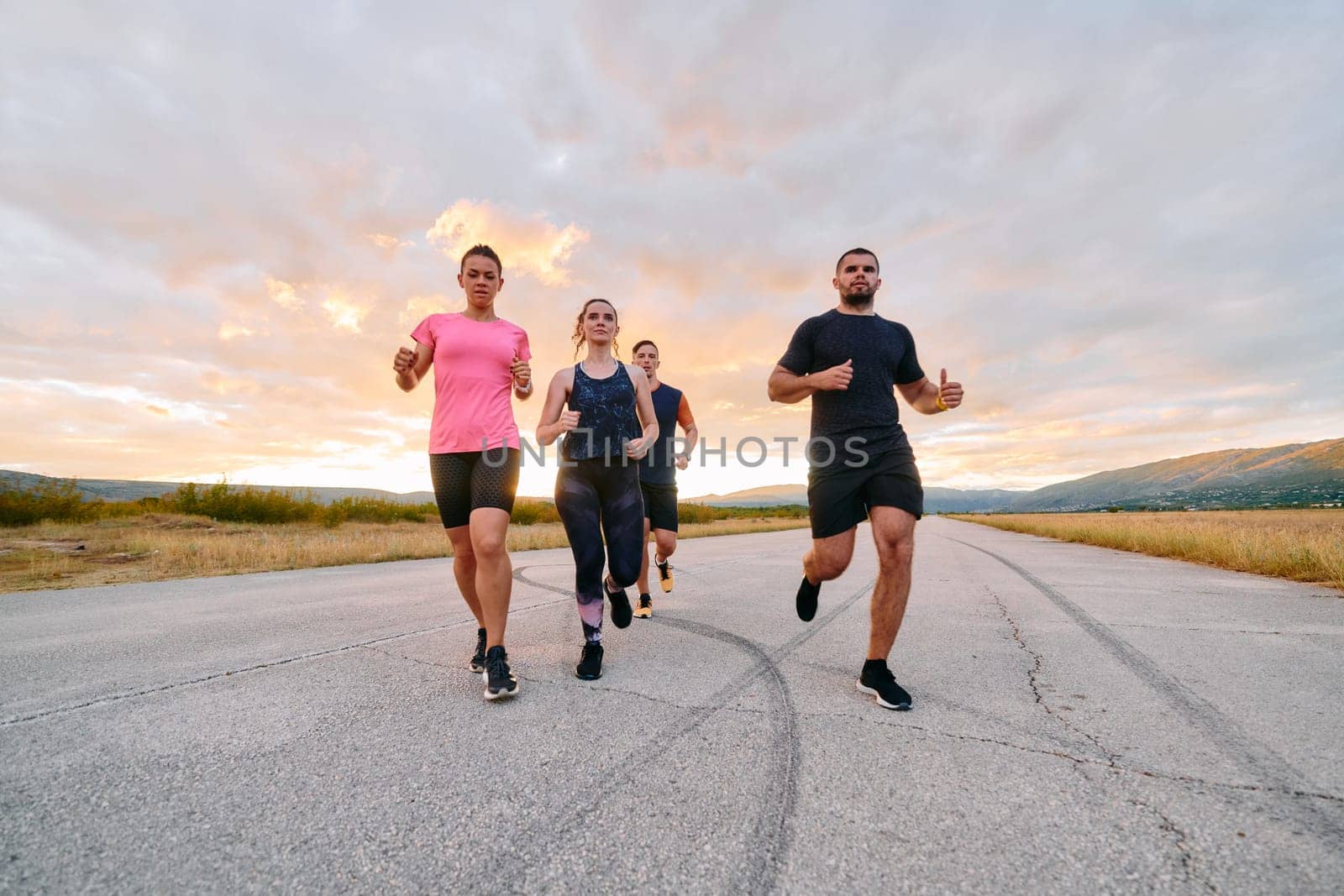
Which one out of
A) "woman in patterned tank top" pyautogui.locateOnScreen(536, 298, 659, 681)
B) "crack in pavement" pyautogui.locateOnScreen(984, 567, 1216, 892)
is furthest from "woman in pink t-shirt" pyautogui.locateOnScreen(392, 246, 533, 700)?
"crack in pavement" pyautogui.locateOnScreen(984, 567, 1216, 892)

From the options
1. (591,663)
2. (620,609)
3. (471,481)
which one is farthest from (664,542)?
(471,481)

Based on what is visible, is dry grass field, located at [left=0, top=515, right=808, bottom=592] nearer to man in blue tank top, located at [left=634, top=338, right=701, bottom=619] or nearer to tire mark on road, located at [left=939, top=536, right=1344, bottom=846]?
man in blue tank top, located at [left=634, top=338, right=701, bottom=619]

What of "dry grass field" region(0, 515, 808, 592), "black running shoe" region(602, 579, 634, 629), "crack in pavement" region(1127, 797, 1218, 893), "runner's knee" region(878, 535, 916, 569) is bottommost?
"crack in pavement" region(1127, 797, 1218, 893)

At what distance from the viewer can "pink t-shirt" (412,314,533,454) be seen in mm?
3363

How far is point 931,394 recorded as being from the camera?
3625 millimetres

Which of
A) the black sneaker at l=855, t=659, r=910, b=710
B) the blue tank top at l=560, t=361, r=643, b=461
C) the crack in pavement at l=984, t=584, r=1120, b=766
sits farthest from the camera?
the blue tank top at l=560, t=361, r=643, b=461

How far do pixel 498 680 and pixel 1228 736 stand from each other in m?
3.15

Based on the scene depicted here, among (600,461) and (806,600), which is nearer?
(600,461)

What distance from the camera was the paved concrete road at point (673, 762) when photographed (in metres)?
1.51

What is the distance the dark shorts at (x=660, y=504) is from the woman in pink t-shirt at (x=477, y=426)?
224cm

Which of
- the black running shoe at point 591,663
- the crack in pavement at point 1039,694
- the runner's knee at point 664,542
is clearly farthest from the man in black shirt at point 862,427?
the runner's knee at point 664,542

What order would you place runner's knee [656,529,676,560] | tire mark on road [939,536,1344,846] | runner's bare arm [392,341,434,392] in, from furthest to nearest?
runner's knee [656,529,676,560]
runner's bare arm [392,341,434,392]
tire mark on road [939,536,1344,846]

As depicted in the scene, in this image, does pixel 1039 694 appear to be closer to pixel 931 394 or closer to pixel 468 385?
pixel 931 394

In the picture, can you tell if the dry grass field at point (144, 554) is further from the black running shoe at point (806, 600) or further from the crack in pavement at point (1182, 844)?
the crack in pavement at point (1182, 844)
